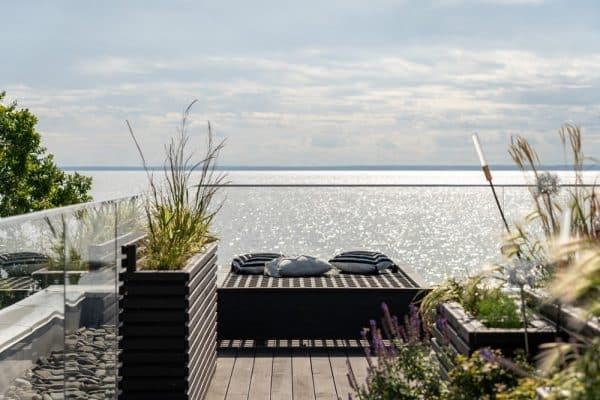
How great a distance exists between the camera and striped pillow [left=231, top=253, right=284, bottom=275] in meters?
7.00

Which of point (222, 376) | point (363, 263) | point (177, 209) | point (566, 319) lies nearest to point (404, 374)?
point (566, 319)

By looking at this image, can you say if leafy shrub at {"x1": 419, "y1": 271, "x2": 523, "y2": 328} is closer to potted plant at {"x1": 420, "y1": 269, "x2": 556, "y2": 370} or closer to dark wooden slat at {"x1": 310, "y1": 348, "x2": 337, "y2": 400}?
potted plant at {"x1": 420, "y1": 269, "x2": 556, "y2": 370}

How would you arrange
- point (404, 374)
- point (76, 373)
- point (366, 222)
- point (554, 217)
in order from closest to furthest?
point (404, 374) < point (76, 373) < point (554, 217) < point (366, 222)

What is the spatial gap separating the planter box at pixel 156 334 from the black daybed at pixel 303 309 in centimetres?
187

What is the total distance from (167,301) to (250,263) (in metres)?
3.13

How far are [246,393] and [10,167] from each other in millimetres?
7333

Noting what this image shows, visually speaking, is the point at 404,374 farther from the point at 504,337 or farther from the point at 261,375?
the point at 261,375

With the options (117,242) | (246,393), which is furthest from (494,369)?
(246,393)

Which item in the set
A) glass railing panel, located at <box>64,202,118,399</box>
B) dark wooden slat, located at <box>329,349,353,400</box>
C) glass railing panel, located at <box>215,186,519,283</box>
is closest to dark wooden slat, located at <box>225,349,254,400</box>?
dark wooden slat, located at <box>329,349,353,400</box>

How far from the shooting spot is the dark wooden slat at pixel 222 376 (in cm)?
475

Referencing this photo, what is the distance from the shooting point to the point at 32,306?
7.98 ft

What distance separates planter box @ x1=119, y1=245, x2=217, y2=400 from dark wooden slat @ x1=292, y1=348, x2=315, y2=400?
2.92ft

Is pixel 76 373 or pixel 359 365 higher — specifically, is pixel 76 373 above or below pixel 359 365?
above

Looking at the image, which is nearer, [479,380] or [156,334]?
[479,380]
